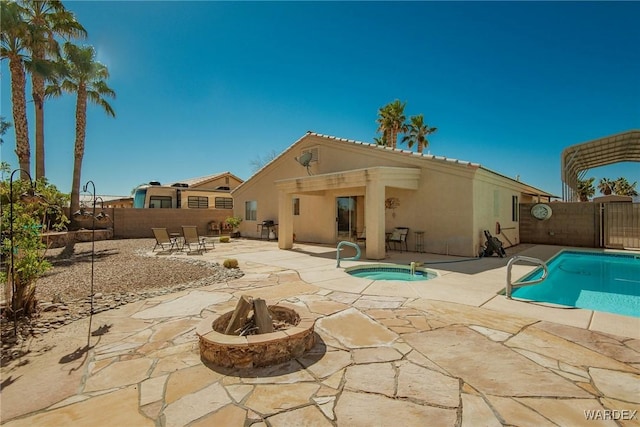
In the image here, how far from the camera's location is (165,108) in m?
18.0

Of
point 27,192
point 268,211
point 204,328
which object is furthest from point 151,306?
point 268,211

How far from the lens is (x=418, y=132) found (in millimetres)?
28891

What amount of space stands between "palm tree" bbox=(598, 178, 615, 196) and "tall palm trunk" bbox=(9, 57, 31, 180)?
242ft

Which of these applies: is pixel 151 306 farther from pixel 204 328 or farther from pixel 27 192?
pixel 27 192

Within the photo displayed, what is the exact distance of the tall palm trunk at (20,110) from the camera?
13.4 meters

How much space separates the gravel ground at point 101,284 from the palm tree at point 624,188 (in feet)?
214

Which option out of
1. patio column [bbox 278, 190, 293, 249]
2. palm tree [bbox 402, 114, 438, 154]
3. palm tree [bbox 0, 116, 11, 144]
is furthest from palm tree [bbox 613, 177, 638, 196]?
palm tree [bbox 0, 116, 11, 144]

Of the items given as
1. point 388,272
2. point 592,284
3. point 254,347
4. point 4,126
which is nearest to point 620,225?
point 592,284

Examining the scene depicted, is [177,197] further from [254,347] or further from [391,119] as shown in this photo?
[254,347]

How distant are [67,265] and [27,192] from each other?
18.4 ft

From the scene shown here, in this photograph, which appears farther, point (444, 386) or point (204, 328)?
point (204, 328)

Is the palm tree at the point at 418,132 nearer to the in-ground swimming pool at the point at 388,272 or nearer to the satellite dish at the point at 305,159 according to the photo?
the satellite dish at the point at 305,159

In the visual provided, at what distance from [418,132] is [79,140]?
2687 cm

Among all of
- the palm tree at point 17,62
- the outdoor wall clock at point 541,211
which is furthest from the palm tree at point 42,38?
the outdoor wall clock at point 541,211
